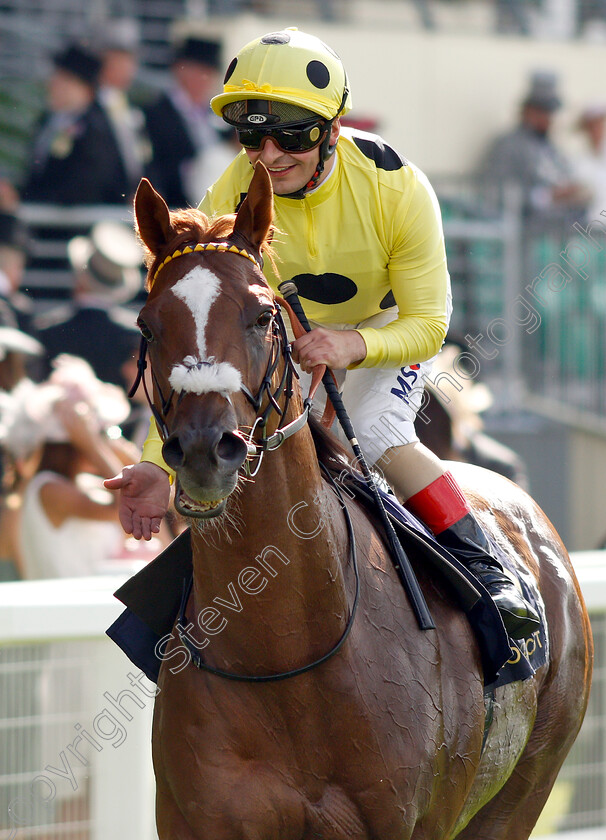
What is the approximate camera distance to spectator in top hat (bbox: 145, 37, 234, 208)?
8.66m

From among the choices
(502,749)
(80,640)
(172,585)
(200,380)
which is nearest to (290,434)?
(200,380)

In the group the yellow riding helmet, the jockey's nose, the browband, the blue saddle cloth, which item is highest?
the yellow riding helmet

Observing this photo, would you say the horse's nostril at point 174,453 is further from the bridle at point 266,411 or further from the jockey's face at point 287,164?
the jockey's face at point 287,164

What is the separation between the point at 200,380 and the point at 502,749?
5.63 ft

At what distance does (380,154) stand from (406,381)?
0.69 meters

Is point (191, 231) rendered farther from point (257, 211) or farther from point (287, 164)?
point (287, 164)

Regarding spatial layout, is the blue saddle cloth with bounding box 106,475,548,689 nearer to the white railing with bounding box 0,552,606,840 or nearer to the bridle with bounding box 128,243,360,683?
the bridle with bounding box 128,243,360,683

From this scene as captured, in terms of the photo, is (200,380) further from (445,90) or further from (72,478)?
(445,90)

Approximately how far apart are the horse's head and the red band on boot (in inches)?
37.6

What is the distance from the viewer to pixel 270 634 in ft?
9.01

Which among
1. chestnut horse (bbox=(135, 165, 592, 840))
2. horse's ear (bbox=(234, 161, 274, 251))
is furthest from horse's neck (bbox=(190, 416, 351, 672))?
horse's ear (bbox=(234, 161, 274, 251))

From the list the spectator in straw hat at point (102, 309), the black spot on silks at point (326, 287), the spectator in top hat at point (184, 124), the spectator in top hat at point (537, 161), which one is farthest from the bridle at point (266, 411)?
the spectator in top hat at point (537, 161)

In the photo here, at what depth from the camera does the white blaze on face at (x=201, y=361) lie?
7.72ft

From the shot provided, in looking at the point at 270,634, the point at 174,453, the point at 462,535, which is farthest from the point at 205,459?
the point at 462,535
